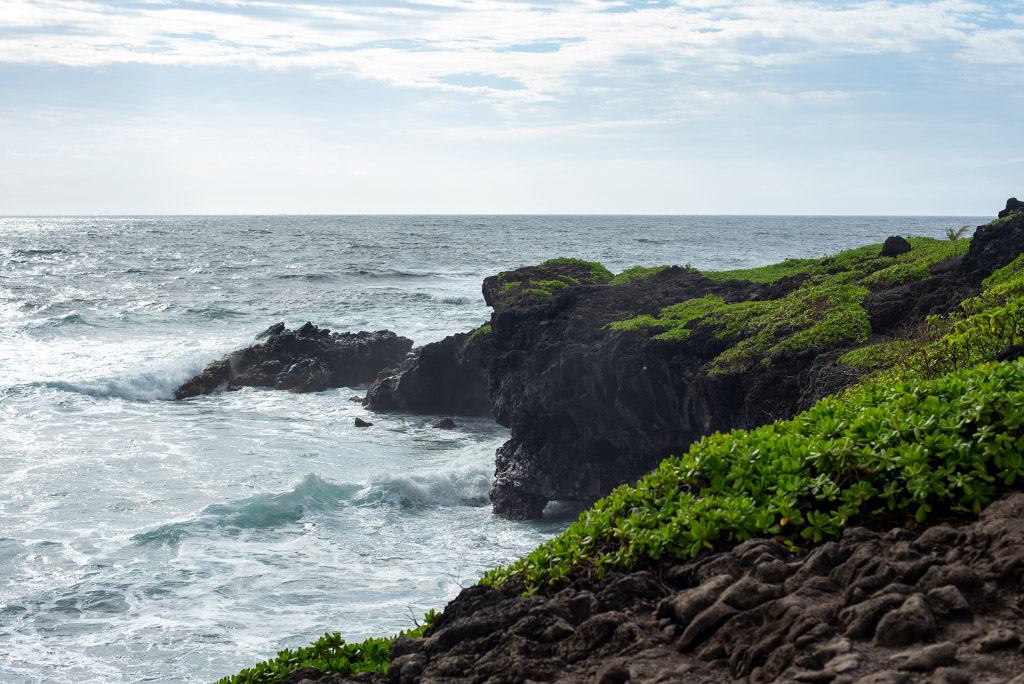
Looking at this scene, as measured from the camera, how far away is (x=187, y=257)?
222 ft

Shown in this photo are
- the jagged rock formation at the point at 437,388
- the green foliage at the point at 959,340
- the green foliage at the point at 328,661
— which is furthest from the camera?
the jagged rock formation at the point at 437,388

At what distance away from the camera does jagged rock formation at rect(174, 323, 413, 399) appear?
26.3 meters

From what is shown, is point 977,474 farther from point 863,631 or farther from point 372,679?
point 372,679

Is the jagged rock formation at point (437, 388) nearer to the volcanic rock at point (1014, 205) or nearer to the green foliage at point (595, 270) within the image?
the green foliage at point (595, 270)

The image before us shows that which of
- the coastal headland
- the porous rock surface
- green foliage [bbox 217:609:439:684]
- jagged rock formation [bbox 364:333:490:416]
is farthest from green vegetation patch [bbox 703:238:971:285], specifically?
green foliage [bbox 217:609:439:684]

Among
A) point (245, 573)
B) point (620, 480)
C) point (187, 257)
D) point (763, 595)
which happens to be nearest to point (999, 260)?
point (620, 480)

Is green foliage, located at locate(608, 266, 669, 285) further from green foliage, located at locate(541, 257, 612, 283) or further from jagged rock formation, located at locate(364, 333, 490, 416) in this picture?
jagged rock formation, located at locate(364, 333, 490, 416)

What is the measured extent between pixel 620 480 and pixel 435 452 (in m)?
6.31

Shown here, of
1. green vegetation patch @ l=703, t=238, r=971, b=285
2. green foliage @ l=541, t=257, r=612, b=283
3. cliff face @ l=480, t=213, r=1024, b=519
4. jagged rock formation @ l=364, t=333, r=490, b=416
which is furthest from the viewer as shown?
jagged rock formation @ l=364, t=333, r=490, b=416

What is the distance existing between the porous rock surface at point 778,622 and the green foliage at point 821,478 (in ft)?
0.65

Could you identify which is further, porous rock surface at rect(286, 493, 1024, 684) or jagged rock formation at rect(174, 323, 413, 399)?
jagged rock formation at rect(174, 323, 413, 399)

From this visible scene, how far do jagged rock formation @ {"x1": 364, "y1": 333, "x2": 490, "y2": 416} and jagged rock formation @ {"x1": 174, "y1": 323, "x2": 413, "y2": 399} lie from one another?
358 centimetres

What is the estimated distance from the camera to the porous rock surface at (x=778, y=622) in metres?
3.65

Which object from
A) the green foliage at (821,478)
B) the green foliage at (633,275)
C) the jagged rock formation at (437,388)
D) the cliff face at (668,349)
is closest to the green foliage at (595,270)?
the cliff face at (668,349)
